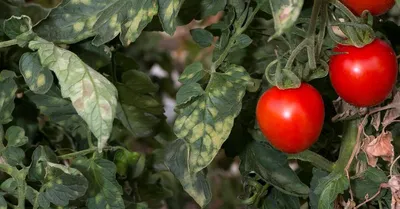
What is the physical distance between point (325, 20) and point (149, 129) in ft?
1.41

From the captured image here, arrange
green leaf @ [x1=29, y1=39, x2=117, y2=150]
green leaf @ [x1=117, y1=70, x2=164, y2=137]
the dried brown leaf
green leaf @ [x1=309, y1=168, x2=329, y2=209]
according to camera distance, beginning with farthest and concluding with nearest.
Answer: green leaf @ [x1=117, y1=70, x2=164, y2=137] < green leaf @ [x1=309, y1=168, x2=329, y2=209] < the dried brown leaf < green leaf @ [x1=29, y1=39, x2=117, y2=150]

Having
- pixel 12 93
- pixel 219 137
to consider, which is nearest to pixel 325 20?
pixel 219 137

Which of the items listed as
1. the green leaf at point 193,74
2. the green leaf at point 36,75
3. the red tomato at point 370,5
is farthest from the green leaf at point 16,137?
the red tomato at point 370,5

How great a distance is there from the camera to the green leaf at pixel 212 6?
945mm

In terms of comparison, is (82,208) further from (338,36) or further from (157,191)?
(338,36)

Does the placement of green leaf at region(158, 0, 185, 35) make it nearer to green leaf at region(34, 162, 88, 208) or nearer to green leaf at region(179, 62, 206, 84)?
green leaf at region(179, 62, 206, 84)

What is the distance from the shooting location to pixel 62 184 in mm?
878

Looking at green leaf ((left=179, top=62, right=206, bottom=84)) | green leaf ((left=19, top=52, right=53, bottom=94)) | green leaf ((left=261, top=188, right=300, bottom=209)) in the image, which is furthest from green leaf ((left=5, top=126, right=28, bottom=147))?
green leaf ((left=261, top=188, right=300, bottom=209))

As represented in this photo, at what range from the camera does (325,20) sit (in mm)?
783

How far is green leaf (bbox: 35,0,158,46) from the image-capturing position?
2.79 ft

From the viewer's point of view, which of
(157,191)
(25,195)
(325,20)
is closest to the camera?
Answer: (325,20)

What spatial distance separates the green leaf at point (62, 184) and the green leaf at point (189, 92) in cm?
15

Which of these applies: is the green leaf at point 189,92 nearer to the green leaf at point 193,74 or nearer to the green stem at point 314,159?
the green leaf at point 193,74

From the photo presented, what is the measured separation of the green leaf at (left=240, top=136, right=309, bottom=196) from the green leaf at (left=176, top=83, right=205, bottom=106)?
21 centimetres
